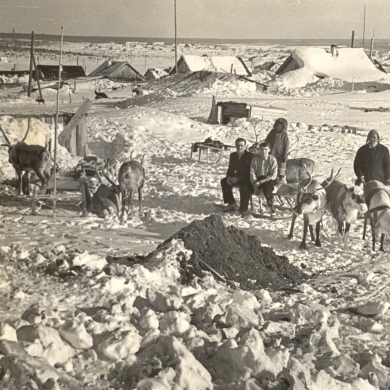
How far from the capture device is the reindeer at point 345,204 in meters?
5.62

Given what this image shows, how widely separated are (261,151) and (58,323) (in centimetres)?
344

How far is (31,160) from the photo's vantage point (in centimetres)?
652

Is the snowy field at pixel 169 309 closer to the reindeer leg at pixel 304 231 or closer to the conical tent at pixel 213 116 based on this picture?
the reindeer leg at pixel 304 231

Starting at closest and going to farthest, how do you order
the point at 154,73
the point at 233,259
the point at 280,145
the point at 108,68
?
the point at 233,259 → the point at 280,145 → the point at 108,68 → the point at 154,73

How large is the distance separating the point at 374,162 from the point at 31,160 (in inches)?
136

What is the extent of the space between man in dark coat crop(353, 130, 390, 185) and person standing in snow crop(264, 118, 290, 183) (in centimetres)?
79

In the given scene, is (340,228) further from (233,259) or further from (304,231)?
(233,259)

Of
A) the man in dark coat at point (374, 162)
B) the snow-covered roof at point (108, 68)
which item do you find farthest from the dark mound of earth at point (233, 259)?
the snow-covered roof at point (108, 68)

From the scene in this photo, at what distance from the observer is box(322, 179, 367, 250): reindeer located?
5.62m

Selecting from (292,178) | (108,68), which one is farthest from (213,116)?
(108,68)

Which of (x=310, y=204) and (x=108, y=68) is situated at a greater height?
(x=108, y=68)

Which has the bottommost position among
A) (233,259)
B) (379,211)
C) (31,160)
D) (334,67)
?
(233,259)

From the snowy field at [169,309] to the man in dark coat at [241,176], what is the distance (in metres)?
0.19

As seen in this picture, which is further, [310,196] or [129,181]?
[129,181]
